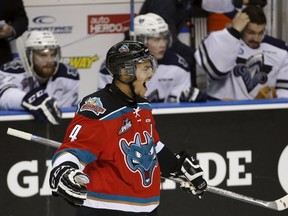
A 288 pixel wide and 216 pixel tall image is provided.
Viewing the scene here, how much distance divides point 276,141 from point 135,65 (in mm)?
1800

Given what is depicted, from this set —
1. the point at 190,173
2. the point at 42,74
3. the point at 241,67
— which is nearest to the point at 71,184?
the point at 190,173

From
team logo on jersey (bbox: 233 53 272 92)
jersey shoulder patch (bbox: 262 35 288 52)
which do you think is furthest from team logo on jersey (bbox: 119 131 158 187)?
jersey shoulder patch (bbox: 262 35 288 52)

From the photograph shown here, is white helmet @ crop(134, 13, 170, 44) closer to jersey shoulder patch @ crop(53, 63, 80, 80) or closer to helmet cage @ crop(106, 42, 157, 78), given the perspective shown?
jersey shoulder patch @ crop(53, 63, 80, 80)

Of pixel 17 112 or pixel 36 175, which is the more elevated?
pixel 17 112

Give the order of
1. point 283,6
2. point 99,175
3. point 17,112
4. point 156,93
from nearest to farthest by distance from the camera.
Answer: point 99,175 < point 17,112 < point 156,93 < point 283,6

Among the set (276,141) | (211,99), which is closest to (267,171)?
(276,141)

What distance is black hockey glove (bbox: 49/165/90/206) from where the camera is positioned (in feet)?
13.6

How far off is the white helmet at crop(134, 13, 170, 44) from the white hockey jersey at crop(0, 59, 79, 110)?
483 mm

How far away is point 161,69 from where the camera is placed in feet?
21.5

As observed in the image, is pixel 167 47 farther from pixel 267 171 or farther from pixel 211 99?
pixel 267 171

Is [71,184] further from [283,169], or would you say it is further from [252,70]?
[252,70]

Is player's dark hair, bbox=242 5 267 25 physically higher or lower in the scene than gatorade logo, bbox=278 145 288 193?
higher

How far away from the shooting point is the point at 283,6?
7375 millimetres

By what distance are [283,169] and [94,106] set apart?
6.47 ft
